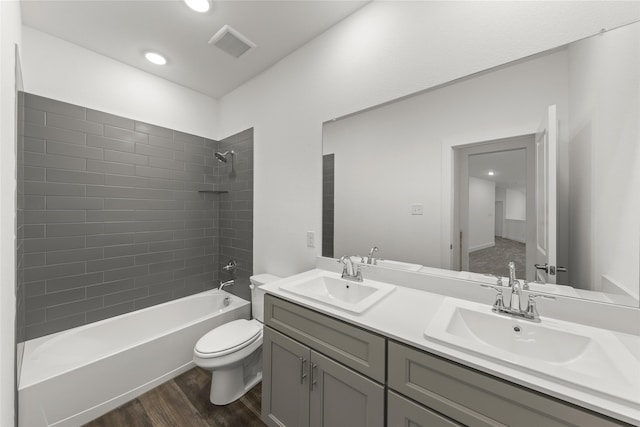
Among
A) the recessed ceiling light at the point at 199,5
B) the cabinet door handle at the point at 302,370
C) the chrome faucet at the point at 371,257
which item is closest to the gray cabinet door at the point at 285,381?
the cabinet door handle at the point at 302,370

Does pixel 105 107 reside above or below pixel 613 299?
above

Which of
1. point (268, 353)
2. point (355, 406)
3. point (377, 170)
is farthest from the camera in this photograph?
point (377, 170)

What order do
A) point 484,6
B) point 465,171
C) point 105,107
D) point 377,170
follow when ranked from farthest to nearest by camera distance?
point 105,107 → point 377,170 → point 465,171 → point 484,6

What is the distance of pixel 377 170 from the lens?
154 centimetres

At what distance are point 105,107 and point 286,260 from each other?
2124mm

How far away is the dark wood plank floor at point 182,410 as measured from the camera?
150 centimetres

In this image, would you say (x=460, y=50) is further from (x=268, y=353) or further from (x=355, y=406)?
(x=268, y=353)

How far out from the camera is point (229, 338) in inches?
68.5

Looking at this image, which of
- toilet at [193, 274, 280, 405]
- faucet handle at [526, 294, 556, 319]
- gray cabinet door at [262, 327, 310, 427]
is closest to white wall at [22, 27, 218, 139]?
toilet at [193, 274, 280, 405]

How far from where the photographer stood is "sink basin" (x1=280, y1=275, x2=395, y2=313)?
1161 millimetres

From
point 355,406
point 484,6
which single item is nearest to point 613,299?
point 355,406

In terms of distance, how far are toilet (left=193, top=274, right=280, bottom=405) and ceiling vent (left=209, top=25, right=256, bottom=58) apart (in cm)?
232

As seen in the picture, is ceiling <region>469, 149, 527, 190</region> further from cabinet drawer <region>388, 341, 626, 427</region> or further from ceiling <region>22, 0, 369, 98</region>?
ceiling <region>22, 0, 369, 98</region>

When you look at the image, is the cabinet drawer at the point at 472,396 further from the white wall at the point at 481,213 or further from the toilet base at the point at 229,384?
the toilet base at the point at 229,384
